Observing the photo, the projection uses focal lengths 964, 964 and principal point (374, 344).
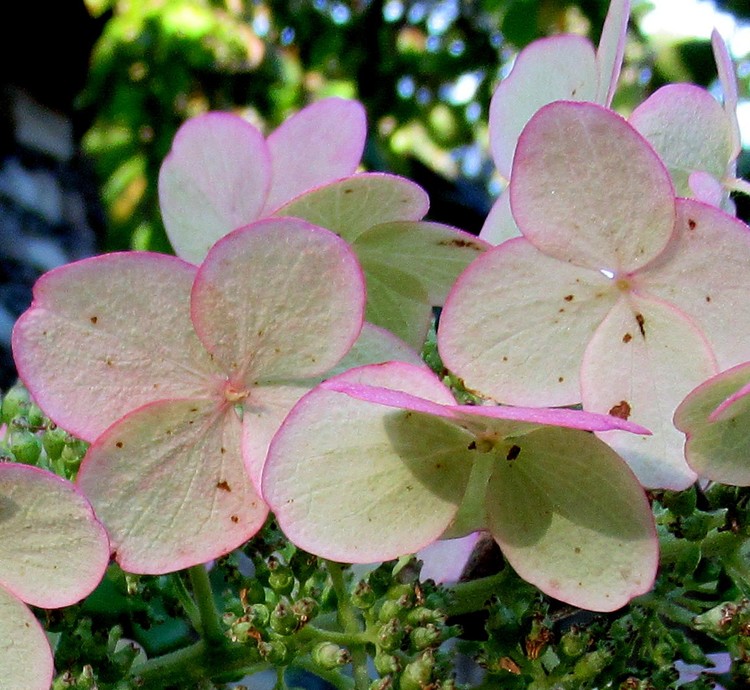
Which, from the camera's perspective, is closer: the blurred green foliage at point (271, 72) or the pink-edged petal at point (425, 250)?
the pink-edged petal at point (425, 250)

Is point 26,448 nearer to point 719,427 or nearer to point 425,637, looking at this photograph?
point 425,637

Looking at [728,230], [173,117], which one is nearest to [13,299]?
[173,117]

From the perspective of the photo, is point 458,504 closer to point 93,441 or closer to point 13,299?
point 93,441

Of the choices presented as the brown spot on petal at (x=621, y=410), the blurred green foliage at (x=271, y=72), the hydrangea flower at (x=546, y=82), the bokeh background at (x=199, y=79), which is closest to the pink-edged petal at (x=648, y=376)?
the brown spot on petal at (x=621, y=410)

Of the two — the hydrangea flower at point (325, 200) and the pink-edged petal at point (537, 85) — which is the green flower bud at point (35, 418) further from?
the pink-edged petal at point (537, 85)

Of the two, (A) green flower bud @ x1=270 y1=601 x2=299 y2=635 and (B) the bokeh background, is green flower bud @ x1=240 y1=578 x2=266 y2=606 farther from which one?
(B) the bokeh background

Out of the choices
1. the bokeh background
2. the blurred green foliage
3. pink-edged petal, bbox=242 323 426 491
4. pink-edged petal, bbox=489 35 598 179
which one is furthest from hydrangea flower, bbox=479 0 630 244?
the blurred green foliage

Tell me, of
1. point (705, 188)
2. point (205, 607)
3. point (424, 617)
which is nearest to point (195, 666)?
point (205, 607)

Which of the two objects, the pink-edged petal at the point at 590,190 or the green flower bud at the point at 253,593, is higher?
the pink-edged petal at the point at 590,190
